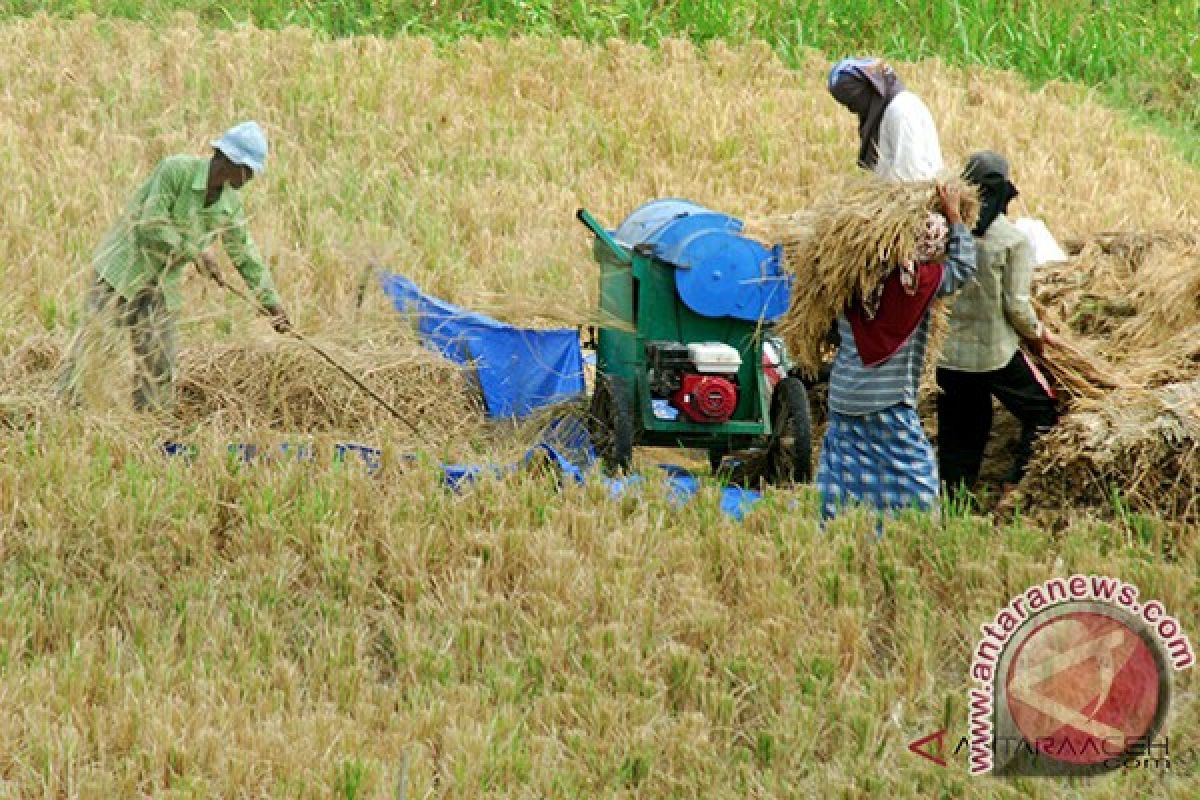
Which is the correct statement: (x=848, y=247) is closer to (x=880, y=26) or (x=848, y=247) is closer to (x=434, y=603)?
(x=434, y=603)

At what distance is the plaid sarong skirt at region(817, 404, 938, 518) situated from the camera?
6715 mm

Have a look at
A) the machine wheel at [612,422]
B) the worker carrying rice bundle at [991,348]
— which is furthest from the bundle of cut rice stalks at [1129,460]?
the machine wheel at [612,422]

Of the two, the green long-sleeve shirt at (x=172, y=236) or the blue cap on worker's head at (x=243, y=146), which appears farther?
the green long-sleeve shirt at (x=172, y=236)

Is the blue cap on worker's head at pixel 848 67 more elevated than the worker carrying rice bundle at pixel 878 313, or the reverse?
the blue cap on worker's head at pixel 848 67

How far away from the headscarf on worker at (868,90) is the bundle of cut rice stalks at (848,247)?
151 centimetres

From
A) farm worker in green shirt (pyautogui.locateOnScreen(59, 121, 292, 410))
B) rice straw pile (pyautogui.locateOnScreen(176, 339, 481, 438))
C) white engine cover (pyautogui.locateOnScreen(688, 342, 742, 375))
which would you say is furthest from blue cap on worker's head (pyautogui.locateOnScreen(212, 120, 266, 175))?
white engine cover (pyautogui.locateOnScreen(688, 342, 742, 375))

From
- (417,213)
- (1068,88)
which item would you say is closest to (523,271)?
(417,213)

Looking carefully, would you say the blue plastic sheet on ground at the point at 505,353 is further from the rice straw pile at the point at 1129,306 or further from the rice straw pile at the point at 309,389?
→ the rice straw pile at the point at 1129,306

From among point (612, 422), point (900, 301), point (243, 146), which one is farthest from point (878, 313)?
point (243, 146)

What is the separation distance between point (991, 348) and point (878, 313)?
0.86 meters

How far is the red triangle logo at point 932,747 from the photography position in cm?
505

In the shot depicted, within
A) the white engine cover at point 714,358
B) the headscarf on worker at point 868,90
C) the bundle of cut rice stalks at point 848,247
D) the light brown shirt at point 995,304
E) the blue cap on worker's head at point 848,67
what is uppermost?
the blue cap on worker's head at point 848,67

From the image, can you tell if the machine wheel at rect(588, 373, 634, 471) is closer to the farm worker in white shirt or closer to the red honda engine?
the red honda engine

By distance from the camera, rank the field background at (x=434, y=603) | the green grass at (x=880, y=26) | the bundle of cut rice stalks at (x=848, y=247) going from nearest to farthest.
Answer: the field background at (x=434, y=603)
the bundle of cut rice stalks at (x=848, y=247)
the green grass at (x=880, y=26)
